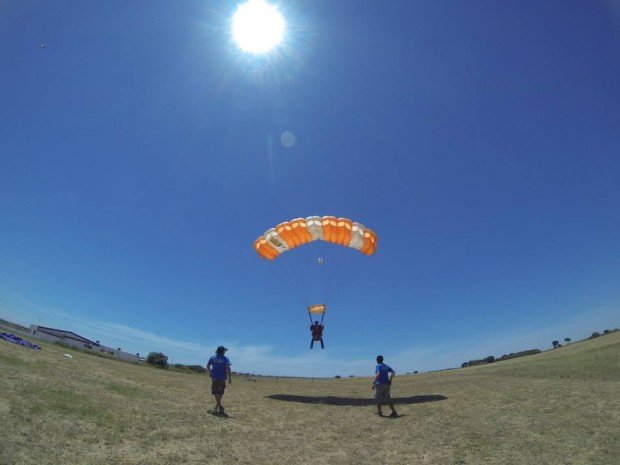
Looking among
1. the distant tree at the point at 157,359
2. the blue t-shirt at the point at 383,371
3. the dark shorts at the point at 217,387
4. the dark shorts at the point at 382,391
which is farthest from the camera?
the distant tree at the point at 157,359

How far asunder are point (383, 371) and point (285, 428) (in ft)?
16.9

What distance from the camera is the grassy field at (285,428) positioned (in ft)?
27.2

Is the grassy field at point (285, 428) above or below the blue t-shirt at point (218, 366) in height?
below

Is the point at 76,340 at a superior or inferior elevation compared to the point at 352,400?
superior

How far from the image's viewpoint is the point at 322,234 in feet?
77.5

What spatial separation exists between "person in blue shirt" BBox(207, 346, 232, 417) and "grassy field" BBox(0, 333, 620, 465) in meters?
0.71

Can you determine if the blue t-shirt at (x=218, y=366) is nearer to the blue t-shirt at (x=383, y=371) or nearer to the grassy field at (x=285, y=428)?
the grassy field at (x=285, y=428)

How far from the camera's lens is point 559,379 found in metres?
19.4

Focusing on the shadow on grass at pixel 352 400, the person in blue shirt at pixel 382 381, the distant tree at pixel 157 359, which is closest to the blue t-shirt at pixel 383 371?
Result: the person in blue shirt at pixel 382 381

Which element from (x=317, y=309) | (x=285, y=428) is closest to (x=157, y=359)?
(x=317, y=309)

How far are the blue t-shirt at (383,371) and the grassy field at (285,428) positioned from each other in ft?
4.24

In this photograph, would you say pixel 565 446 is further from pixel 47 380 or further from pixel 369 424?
pixel 47 380

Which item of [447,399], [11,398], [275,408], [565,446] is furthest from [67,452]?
[447,399]

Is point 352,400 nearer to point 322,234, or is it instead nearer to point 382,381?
point 382,381
